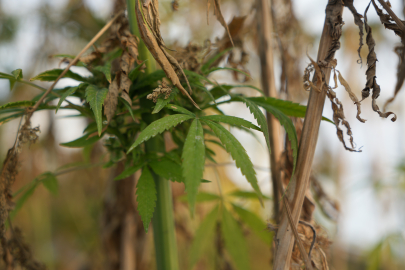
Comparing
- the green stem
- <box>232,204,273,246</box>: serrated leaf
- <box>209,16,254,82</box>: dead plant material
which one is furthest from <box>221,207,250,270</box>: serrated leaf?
<box>209,16,254,82</box>: dead plant material

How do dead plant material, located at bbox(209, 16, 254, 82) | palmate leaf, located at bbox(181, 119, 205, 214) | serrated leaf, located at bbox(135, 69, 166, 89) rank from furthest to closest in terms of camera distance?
1. dead plant material, located at bbox(209, 16, 254, 82)
2. serrated leaf, located at bbox(135, 69, 166, 89)
3. palmate leaf, located at bbox(181, 119, 205, 214)

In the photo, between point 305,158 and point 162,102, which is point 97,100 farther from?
point 305,158

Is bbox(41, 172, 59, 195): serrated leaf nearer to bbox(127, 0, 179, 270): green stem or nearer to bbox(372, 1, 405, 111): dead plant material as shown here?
bbox(127, 0, 179, 270): green stem

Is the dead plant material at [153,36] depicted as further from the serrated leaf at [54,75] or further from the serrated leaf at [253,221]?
the serrated leaf at [253,221]

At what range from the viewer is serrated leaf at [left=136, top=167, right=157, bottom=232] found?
238 millimetres

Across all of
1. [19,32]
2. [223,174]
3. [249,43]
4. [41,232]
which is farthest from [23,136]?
[41,232]

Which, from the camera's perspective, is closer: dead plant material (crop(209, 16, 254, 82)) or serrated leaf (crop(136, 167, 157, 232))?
serrated leaf (crop(136, 167, 157, 232))

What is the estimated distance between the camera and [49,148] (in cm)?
94

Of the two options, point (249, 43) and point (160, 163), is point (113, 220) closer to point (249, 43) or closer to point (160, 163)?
point (160, 163)

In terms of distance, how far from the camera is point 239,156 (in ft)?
0.66

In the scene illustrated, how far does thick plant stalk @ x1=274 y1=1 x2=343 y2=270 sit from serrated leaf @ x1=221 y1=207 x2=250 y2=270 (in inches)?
6.3

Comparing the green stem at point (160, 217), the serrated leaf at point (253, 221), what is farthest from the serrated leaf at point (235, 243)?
the green stem at point (160, 217)

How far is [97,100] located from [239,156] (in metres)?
0.15

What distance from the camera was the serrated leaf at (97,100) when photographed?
227 mm
